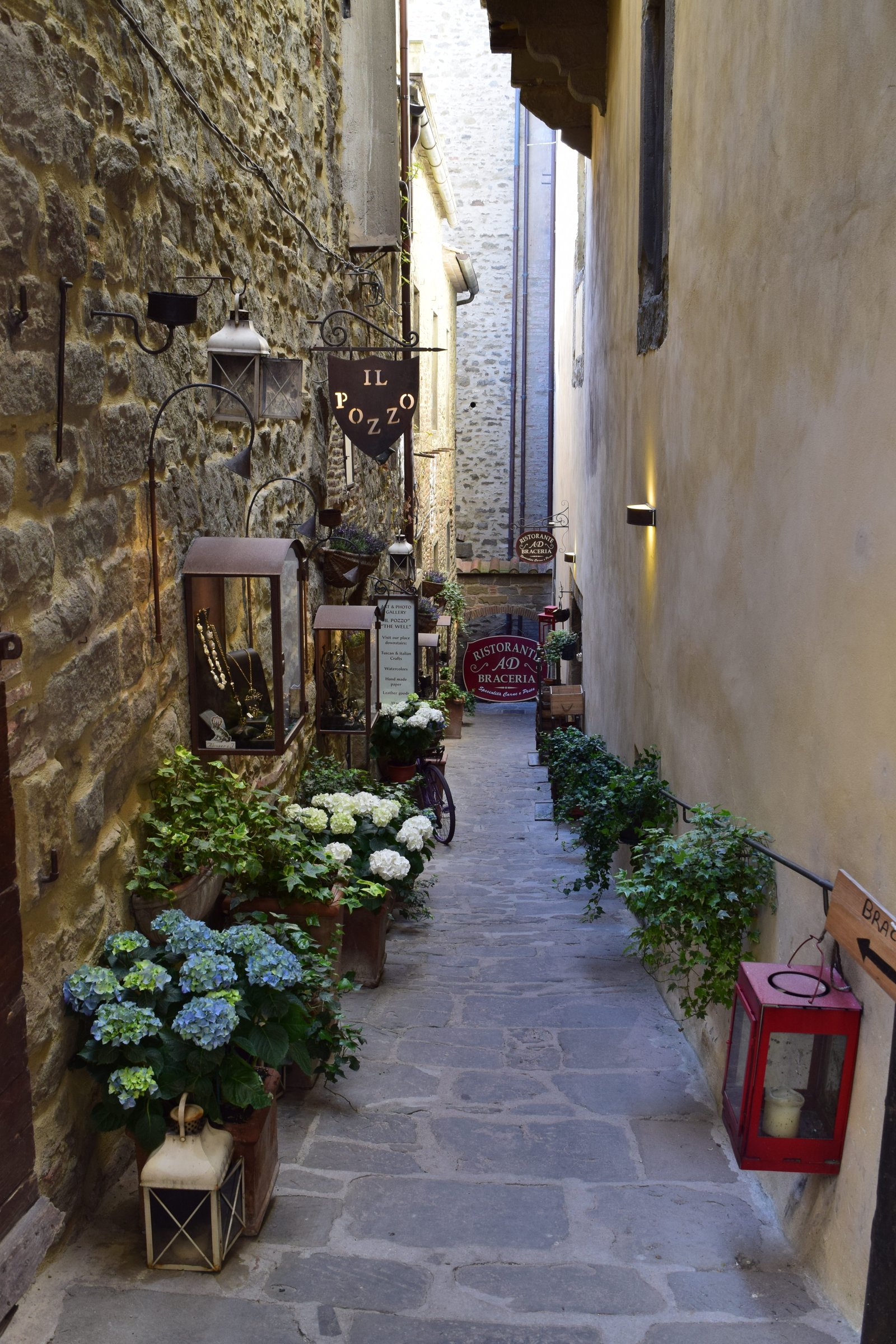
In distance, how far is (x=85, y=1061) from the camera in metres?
2.97

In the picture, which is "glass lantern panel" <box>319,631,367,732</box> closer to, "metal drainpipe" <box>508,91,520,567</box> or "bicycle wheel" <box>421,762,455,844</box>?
"bicycle wheel" <box>421,762,455,844</box>

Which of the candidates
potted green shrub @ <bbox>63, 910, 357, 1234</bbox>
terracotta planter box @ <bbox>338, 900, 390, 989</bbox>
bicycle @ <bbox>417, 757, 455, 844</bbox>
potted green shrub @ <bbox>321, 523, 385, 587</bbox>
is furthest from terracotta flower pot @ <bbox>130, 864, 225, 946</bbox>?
bicycle @ <bbox>417, 757, 455, 844</bbox>

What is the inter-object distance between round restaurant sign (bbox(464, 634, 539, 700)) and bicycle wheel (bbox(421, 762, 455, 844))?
5676 mm

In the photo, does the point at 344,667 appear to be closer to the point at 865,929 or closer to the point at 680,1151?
the point at 680,1151

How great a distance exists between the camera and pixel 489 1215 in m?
3.46

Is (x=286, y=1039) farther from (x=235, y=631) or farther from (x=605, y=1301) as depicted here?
(x=235, y=631)

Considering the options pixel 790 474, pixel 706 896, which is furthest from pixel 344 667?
pixel 790 474

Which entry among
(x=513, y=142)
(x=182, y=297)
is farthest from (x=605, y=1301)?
(x=513, y=142)

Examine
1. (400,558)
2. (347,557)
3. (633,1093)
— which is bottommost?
(633,1093)

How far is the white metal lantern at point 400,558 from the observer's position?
32.1ft

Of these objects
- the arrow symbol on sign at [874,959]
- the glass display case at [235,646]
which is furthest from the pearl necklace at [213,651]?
the arrow symbol on sign at [874,959]

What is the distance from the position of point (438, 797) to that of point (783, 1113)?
677cm

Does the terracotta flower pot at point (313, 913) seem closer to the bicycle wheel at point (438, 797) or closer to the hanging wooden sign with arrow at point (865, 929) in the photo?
the hanging wooden sign with arrow at point (865, 929)

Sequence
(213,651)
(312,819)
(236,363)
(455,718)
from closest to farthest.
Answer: (213,651) → (236,363) → (312,819) → (455,718)
